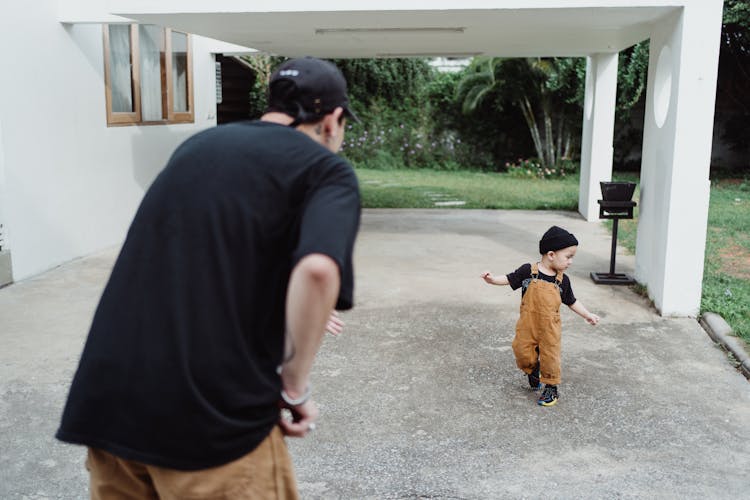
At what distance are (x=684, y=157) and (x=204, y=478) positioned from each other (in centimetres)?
516

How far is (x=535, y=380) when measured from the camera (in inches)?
175

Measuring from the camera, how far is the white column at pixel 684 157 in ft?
18.9

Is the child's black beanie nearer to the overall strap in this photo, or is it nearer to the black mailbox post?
the overall strap

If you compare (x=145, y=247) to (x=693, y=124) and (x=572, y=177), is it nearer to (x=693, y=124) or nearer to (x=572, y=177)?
(x=693, y=124)

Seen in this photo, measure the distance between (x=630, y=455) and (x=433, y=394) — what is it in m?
1.19

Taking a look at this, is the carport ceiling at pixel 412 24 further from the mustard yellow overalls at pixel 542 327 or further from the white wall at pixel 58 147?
the mustard yellow overalls at pixel 542 327

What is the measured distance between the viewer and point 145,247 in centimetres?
164

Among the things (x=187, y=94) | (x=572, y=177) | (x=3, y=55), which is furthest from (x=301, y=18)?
(x=572, y=177)

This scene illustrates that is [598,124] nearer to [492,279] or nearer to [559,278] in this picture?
[559,278]

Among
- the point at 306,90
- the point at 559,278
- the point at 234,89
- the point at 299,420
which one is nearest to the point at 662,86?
the point at 559,278

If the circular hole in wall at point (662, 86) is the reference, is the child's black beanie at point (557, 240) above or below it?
below

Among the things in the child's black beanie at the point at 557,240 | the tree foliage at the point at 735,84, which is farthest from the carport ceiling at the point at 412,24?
the tree foliage at the point at 735,84

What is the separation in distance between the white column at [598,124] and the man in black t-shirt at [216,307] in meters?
9.96

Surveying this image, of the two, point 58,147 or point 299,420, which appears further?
point 58,147
